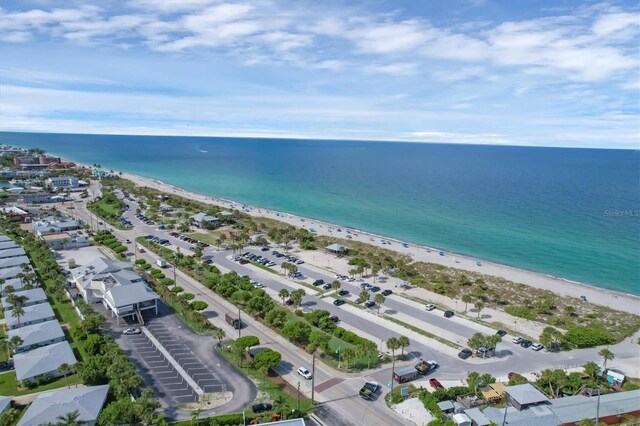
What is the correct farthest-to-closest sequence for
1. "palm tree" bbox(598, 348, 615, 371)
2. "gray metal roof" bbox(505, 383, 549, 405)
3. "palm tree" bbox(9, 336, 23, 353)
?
"palm tree" bbox(598, 348, 615, 371), "palm tree" bbox(9, 336, 23, 353), "gray metal roof" bbox(505, 383, 549, 405)

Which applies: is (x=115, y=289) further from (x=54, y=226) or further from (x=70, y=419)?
(x=54, y=226)

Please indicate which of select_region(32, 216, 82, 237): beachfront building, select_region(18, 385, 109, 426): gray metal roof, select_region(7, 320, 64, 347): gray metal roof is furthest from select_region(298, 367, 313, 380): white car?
select_region(32, 216, 82, 237): beachfront building

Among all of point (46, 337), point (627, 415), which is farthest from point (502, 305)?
point (46, 337)

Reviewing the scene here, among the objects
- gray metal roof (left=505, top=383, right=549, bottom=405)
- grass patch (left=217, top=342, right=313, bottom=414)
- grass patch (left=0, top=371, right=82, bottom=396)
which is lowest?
grass patch (left=0, top=371, right=82, bottom=396)

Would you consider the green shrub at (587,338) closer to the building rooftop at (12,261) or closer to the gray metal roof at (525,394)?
the gray metal roof at (525,394)

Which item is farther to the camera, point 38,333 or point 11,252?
point 11,252

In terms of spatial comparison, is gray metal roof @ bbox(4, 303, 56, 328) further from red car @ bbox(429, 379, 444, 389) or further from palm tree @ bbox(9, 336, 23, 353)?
red car @ bbox(429, 379, 444, 389)

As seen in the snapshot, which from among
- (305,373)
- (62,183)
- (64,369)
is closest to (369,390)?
(305,373)

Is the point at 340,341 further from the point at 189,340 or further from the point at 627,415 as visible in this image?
the point at 627,415
